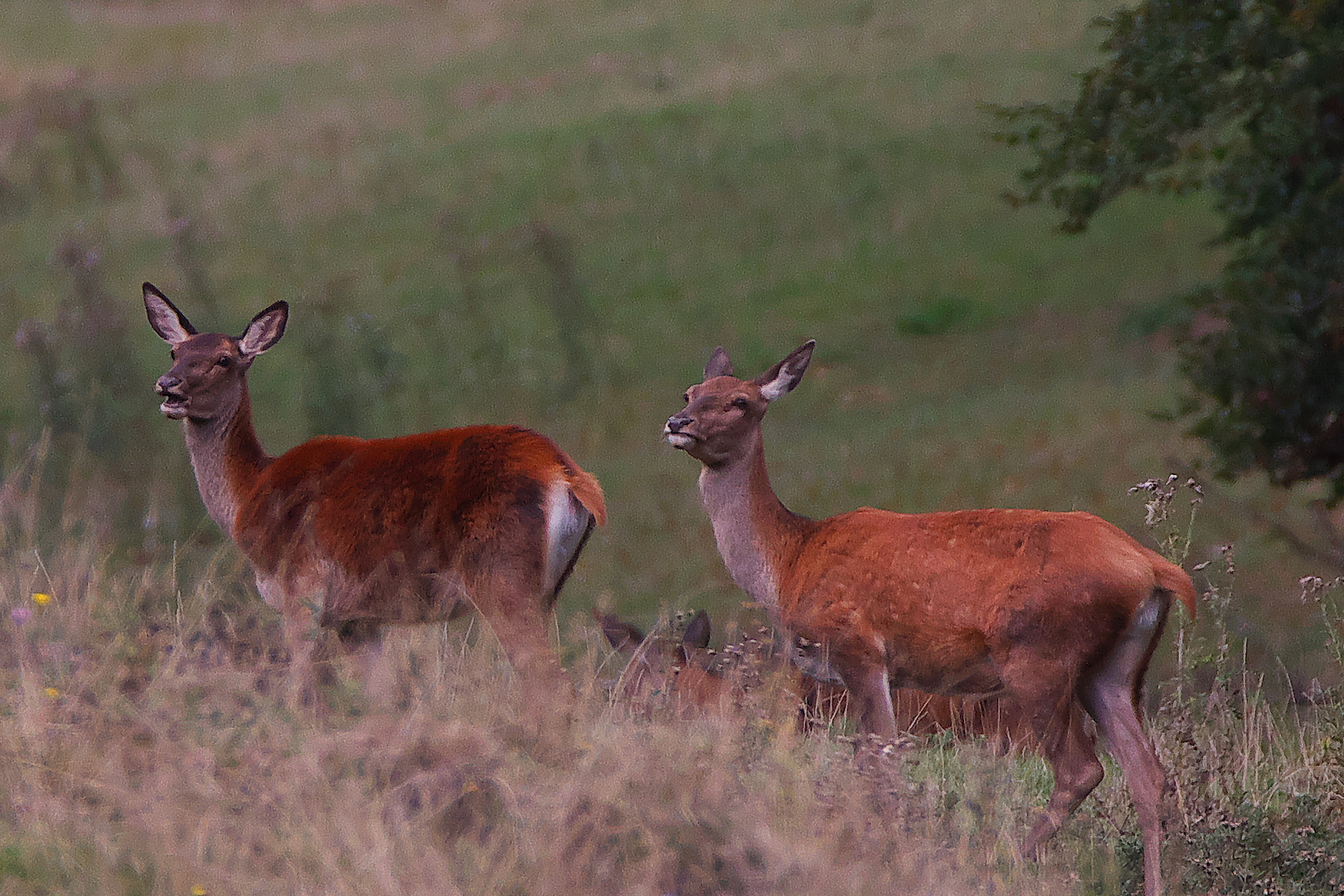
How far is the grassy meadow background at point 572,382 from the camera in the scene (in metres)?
5.00

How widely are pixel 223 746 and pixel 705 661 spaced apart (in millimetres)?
2564

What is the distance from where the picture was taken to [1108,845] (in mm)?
6191

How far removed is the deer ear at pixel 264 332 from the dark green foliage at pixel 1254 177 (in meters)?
4.82

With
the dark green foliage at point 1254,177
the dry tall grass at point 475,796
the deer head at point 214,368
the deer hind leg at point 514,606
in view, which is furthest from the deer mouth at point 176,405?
the dark green foliage at point 1254,177

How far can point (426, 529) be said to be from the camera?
7121mm

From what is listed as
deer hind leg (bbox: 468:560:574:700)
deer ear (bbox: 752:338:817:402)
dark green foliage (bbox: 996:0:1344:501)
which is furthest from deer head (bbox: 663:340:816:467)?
dark green foliage (bbox: 996:0:1344:501)

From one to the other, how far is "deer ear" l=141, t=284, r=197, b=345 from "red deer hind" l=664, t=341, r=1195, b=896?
2.40 m

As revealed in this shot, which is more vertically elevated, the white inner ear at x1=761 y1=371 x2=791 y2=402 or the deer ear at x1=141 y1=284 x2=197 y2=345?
the deer ear at x1=141 y1=284 x2=197 y2=345

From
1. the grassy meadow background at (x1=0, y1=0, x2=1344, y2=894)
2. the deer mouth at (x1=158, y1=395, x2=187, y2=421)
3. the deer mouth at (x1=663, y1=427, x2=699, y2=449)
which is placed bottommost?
the grassy meadow background at (x1=0, y1=0, x2=1344, y2=894)

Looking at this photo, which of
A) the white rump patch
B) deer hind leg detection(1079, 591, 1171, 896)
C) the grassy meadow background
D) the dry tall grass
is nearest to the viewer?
the dry tall grass

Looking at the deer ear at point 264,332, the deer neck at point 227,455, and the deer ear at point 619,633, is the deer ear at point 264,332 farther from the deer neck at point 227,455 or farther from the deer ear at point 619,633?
the deer ear at point 619,633

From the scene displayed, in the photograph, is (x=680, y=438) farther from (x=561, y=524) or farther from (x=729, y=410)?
(x=561, y=524)

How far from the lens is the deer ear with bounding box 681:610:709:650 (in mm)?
8281

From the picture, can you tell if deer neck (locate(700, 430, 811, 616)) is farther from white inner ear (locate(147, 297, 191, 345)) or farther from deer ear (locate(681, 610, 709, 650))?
white inner ear (locate(147, 297, 191, 345))
